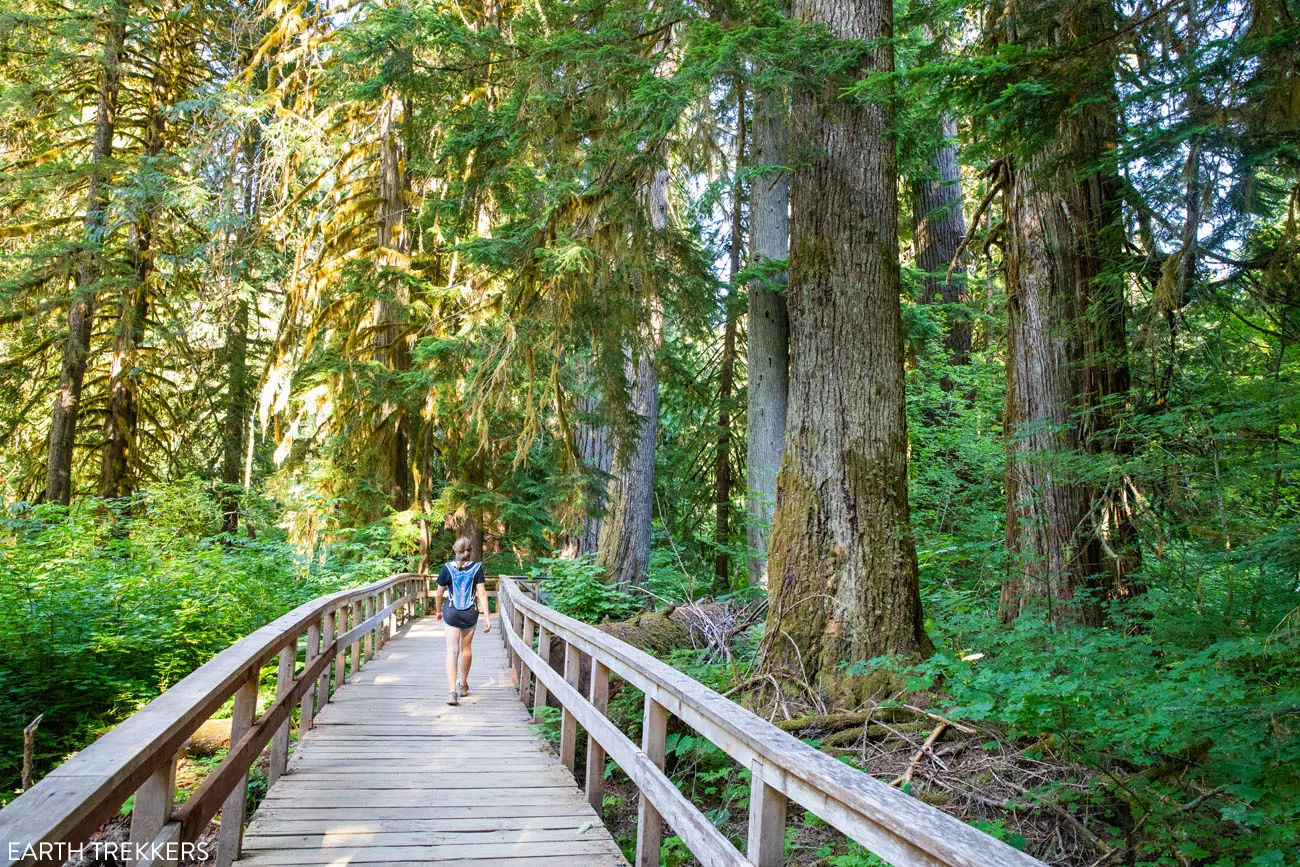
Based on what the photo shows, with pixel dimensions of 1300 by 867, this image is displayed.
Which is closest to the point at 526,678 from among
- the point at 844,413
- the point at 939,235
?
the point at 844,413

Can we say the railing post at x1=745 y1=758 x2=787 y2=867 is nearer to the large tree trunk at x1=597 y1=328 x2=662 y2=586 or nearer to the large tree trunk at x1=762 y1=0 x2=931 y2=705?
the large tree trunk at x1=762 y1=0 x2=931 y2=705

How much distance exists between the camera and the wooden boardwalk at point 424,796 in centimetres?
380

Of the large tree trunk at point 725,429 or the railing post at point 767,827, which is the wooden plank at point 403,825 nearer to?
the railing post at point 767,827

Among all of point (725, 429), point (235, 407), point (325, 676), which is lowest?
point (325, 676)

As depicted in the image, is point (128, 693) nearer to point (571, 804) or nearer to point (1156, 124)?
point (571, 804)

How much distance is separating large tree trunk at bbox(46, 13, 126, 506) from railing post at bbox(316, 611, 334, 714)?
1072cm

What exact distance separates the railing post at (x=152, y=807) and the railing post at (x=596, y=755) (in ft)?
7.47

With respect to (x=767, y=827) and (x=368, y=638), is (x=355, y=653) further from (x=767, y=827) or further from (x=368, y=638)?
(x=767, y=827)

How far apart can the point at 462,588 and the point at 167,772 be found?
5.24 m

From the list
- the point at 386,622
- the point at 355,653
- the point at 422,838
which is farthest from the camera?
the point at 386,622

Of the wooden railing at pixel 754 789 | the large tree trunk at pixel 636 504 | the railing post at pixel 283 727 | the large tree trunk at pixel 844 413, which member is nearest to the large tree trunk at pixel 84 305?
the large tree trunk at pixel 636 504

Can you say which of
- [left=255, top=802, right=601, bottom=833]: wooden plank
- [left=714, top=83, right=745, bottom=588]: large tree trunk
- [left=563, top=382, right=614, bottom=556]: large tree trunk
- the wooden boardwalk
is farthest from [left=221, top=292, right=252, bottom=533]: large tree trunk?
[left=255, top=802, right=601, bottom=833]: wooden plank

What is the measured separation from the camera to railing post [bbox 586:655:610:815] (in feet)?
14.7

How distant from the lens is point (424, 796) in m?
4.69
